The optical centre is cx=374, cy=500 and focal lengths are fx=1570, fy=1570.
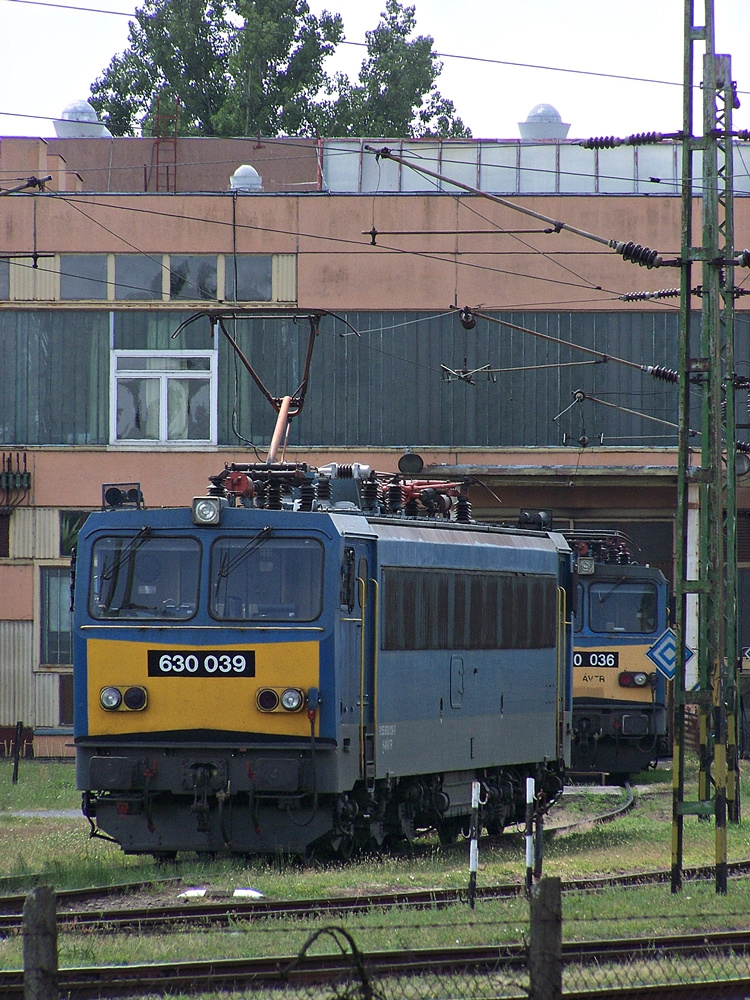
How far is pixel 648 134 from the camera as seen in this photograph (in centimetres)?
1553

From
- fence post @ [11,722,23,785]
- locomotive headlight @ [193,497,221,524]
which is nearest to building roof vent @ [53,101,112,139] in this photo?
fence post @ [11,722,23,785]

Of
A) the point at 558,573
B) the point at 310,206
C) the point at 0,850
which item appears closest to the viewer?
the point at 0,850

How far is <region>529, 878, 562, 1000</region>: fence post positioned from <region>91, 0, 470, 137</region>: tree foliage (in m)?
53.0

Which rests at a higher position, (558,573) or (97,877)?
(558,573)

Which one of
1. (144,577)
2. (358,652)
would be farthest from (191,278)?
(358,652)

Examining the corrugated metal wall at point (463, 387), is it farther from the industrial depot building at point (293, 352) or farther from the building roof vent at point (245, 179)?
the building roof vent at point (245, 179)

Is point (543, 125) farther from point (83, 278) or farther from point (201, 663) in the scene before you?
→ point (201, 663)

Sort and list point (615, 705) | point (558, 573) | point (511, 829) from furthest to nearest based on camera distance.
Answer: point (615, 705) < point (511, 829) < point (558, 573)

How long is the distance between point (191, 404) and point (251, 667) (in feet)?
59.0

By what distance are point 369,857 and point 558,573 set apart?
5014 mm

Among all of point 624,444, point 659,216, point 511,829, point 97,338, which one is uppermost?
point 659,216

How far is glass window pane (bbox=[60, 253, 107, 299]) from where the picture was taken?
102 ft

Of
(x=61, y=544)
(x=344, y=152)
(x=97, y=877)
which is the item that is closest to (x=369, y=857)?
(x=97, y=877)

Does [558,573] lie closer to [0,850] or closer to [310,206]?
[0,850]
